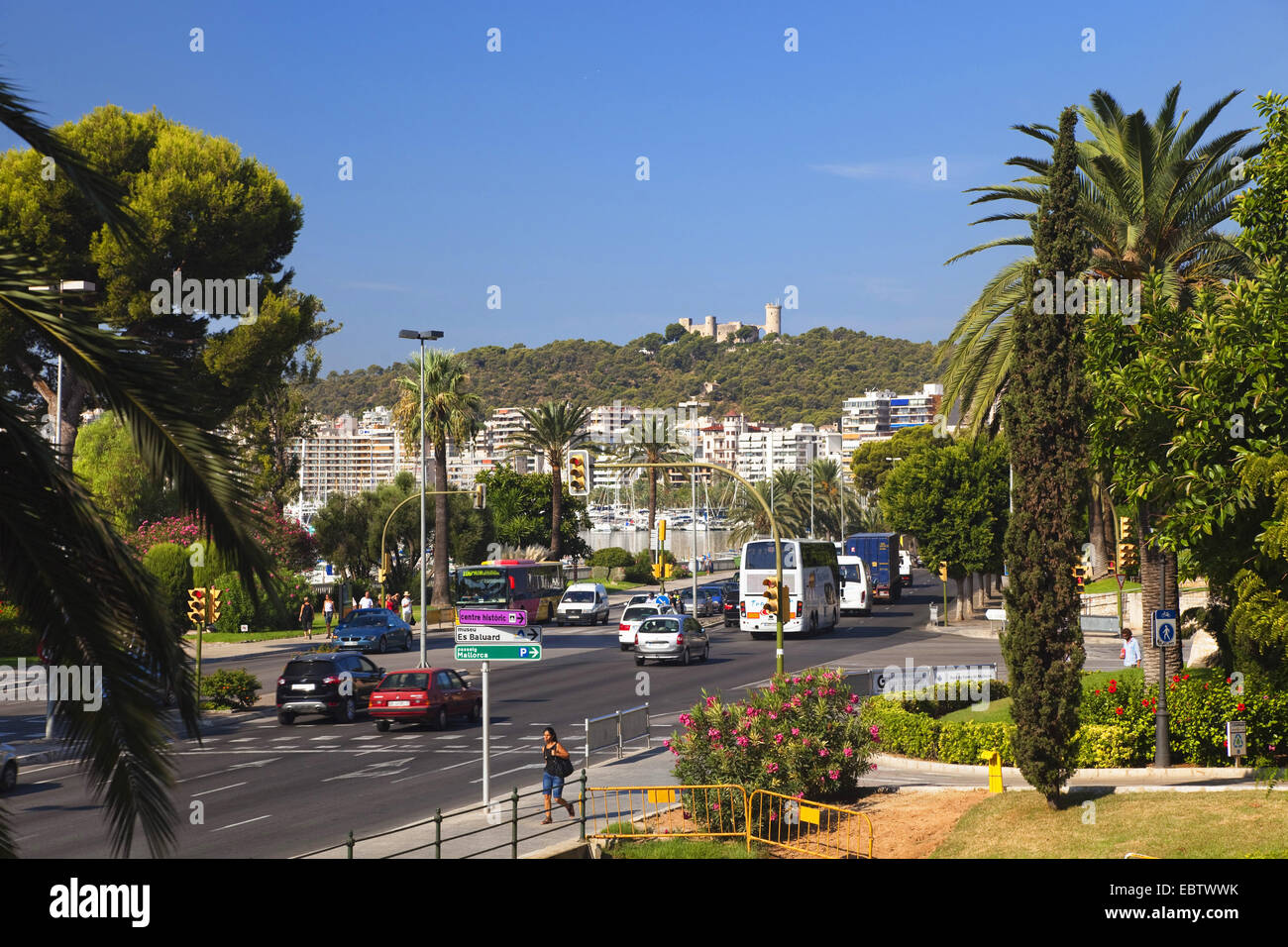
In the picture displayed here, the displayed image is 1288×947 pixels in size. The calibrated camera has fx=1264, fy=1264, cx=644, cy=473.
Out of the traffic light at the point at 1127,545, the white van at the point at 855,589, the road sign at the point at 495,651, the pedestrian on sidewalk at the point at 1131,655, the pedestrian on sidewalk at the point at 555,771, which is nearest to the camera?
the pedestrian on sidewalk at the point at 555,771

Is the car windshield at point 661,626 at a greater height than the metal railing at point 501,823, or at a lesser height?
greater

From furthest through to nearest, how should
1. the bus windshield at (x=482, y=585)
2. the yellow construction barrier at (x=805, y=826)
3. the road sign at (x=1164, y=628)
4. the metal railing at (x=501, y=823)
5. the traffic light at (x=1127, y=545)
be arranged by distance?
1. the bus windshield at (x=482, y=585)
2. the traffic light at (x=1127, y=545)
3. the road sign at (x=1164, y=628)
4. the yellow construction barrier at (x=805, y=826)
5. the metal railing at (x=501, y=823)

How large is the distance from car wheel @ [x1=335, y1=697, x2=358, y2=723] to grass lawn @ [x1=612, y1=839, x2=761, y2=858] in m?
15.8

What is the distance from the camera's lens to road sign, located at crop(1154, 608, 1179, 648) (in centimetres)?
1989

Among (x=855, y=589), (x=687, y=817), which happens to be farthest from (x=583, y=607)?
(x=687, y=817)

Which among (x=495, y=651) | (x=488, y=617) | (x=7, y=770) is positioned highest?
(x=488, y=617)

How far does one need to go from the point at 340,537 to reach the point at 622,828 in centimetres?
5403

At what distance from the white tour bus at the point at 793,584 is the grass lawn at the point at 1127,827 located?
3183 cm

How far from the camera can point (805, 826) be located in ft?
60.2

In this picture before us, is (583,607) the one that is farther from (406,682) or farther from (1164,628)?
(1164,628)

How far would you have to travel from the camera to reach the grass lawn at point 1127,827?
1496 cm

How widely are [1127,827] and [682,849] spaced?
5.66m

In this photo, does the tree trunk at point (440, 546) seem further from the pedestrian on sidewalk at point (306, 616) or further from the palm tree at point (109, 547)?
the palm tree at point (109, 547)

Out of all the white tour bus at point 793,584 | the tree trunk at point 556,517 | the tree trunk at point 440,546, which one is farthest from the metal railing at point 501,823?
the tree trunk at point 556,517
